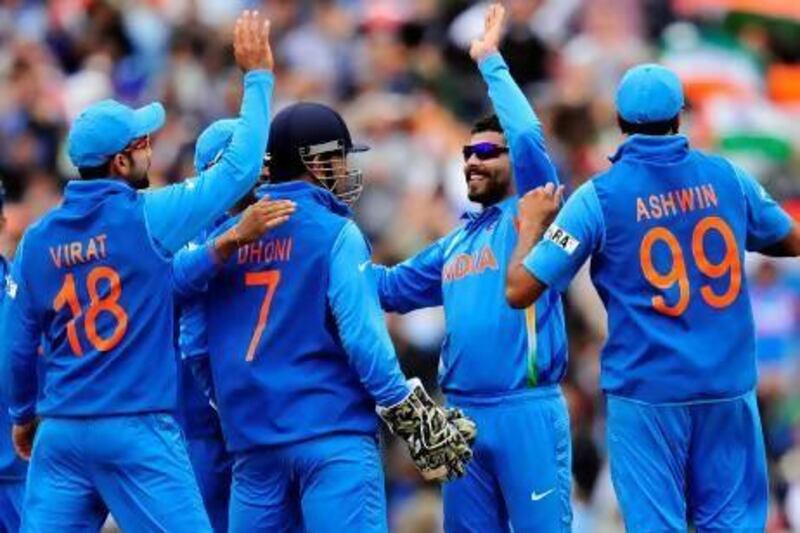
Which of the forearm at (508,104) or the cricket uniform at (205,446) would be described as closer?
the forearm at (508,104)

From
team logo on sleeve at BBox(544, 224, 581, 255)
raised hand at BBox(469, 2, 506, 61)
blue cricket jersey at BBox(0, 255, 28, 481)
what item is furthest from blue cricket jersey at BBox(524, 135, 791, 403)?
blue cricket jersey at BBox(0, 255, 28, 481)

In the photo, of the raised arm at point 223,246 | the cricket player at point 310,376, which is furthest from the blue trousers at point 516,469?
the raised arm at point 223,246

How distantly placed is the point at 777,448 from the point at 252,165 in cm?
754

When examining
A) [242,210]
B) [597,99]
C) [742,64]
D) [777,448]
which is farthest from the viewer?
[742,64]

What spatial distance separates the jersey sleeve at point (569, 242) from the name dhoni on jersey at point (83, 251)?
6.28 feet

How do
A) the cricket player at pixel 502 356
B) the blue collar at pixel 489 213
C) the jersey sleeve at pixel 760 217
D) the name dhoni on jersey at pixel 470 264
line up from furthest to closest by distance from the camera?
the blue collar at pixel 489 213
the name dhoni on jersey at pixel 470 264
the cricket player at pixel 502 356
the jersey sleeve at pixel 760 217

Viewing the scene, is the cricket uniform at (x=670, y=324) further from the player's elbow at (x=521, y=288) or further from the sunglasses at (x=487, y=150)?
the sunglasses at (x=487, y=150)

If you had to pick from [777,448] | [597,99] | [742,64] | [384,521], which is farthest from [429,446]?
[742,64]

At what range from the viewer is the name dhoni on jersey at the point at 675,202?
40.0ft

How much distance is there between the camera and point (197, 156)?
13.5 metres

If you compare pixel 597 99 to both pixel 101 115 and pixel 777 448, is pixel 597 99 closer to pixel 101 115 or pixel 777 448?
pixel 777 448

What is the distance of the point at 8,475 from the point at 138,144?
2.11 m

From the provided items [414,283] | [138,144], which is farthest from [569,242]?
[138,144]

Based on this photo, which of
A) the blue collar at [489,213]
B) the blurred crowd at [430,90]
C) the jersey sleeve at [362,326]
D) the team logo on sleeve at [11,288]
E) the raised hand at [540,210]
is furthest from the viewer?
the blurred crowd at [430,90]
